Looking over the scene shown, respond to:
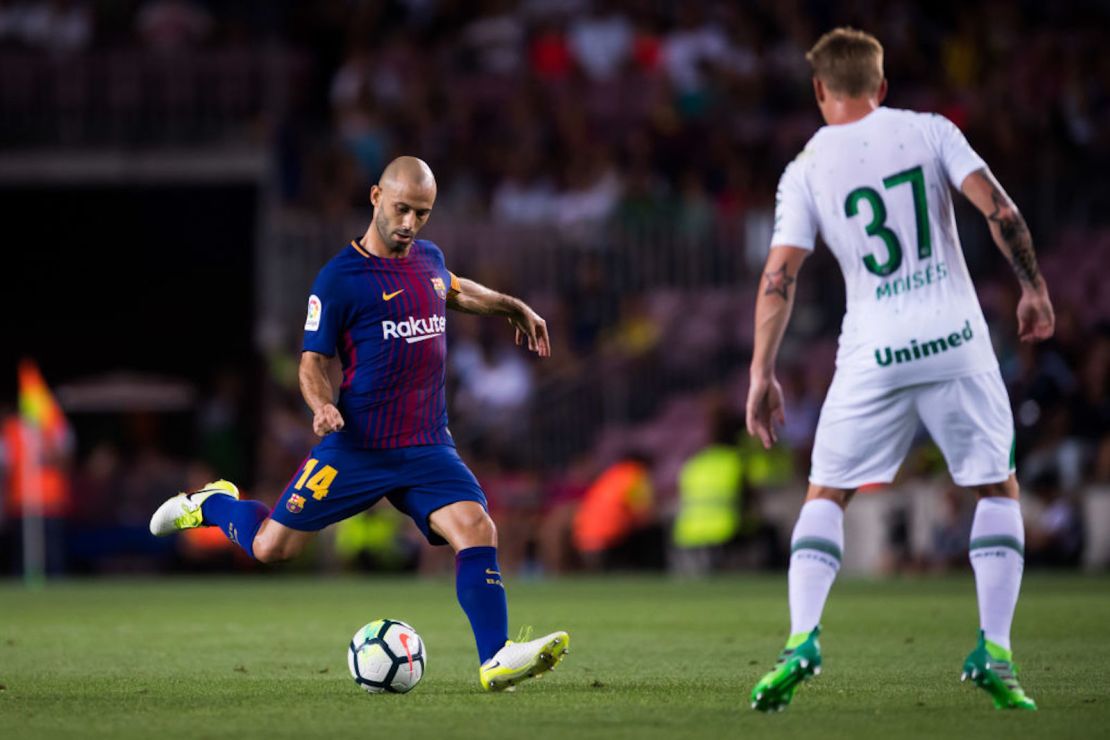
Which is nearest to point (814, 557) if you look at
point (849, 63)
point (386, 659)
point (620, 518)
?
point (849, 63)

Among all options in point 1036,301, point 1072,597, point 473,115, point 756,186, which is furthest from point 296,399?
point 1036,301

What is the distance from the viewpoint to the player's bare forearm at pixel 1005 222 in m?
6.95

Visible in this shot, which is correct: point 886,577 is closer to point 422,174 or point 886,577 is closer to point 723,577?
point 723,577

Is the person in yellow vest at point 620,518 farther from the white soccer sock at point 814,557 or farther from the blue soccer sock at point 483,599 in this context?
the white soccer sock at point 814,557

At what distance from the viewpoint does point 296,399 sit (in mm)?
24141

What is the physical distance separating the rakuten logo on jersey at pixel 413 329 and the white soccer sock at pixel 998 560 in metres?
2.49

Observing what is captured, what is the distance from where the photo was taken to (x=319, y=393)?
7926mm

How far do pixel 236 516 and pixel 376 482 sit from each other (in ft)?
2.95

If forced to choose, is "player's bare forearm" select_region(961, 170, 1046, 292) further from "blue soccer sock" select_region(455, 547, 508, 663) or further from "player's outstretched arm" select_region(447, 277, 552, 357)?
"blue soccer sock" select_region(455, 547, 508, 663)

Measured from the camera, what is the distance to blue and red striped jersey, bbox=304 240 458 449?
816 cm

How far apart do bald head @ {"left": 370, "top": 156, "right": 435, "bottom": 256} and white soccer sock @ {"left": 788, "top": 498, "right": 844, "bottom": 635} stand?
6.94 ft

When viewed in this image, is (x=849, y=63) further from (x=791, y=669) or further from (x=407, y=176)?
(x=791, y=669)

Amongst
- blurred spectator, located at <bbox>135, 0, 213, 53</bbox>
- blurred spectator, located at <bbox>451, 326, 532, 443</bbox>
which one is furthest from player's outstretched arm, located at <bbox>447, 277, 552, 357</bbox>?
blurred spectator, located at <bbox>135, 0, 213, 53</bbox>

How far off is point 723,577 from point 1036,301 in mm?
13201
